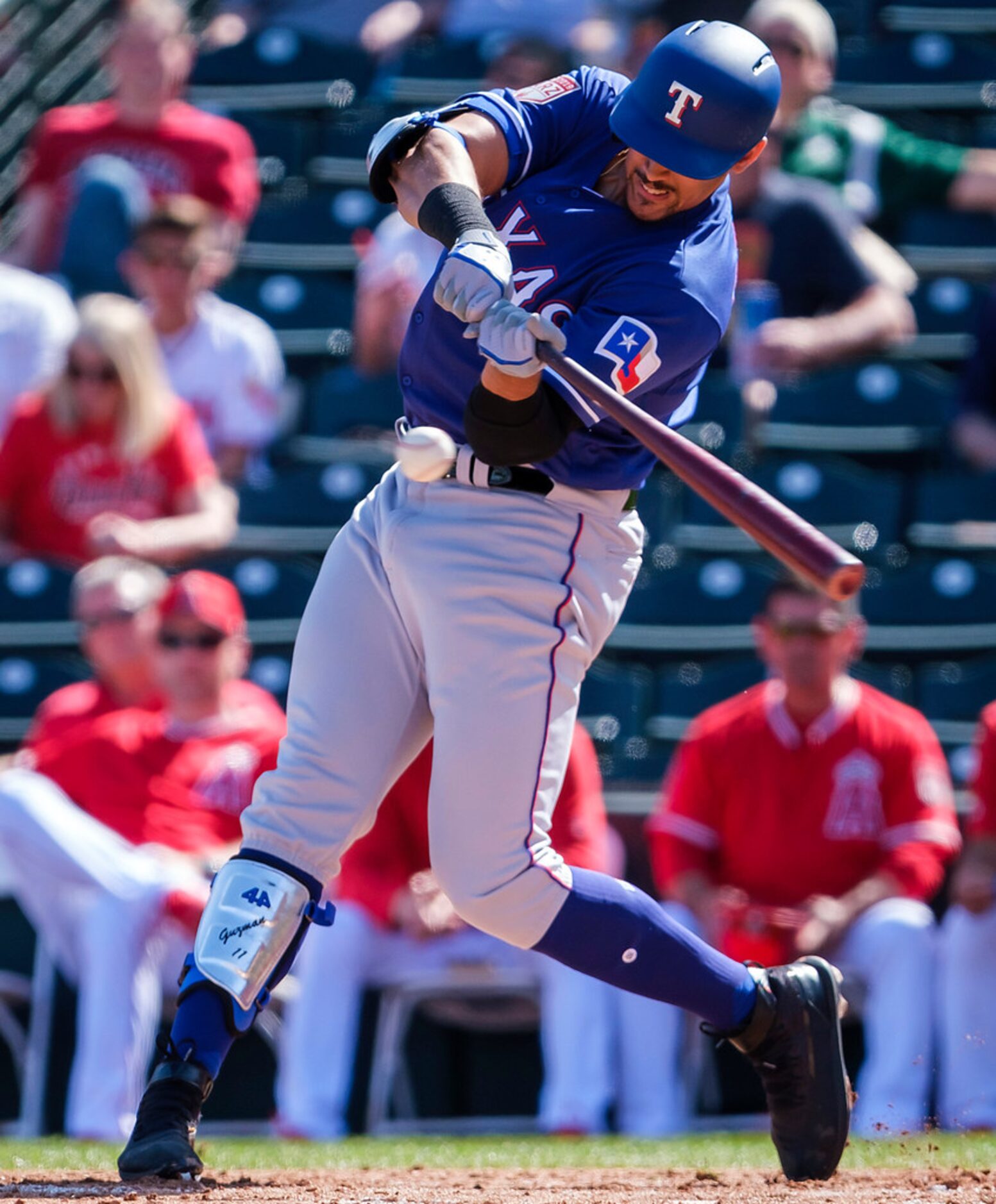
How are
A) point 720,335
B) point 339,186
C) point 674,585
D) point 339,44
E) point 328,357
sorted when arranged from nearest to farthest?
point 720,335 < point 674,585 < point 328,357 < point 339,186 < point 339,44

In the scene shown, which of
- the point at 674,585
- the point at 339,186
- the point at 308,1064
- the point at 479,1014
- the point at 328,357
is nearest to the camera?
the point at 308,1064

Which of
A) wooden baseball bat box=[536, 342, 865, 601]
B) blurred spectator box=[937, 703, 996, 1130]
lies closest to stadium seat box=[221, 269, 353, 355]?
blurred spectator box=[937, 703, 996, 1130]

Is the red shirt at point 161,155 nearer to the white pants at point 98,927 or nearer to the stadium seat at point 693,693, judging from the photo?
the stadium seat at point 693,693

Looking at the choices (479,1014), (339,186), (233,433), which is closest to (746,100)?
(479,1014)

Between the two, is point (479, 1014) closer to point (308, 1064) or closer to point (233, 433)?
point (308, 1064)

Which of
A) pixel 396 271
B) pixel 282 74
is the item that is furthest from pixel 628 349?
pixel 282 74

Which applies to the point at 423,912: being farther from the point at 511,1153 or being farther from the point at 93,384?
the point at 93,384

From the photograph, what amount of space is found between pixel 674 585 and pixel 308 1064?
2.09 m

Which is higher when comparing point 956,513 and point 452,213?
point 956,513

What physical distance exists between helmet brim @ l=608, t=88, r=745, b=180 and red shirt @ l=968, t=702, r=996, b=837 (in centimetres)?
258

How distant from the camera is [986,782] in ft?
16.4

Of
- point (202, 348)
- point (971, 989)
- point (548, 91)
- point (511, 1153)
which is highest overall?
point (202, 348)

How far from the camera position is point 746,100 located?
280 centimetres

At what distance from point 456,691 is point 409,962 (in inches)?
95.5
